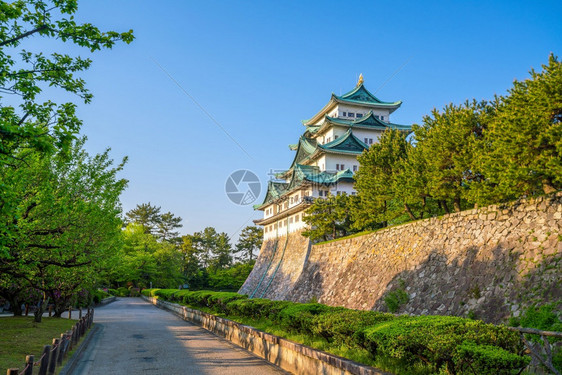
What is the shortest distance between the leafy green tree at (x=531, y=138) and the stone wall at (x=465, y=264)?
96 centimetres

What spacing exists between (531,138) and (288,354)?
33.7 feet

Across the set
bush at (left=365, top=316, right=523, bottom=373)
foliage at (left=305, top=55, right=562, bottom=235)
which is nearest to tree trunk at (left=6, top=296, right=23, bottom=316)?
bush at (left=365, top=316, right=523, bottom=373)

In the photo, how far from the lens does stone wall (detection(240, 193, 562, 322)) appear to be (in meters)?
12.5

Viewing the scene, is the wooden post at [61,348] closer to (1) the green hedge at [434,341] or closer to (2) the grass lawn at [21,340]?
(2) the grass lawn at [21,340]

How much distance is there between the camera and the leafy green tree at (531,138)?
1249 centimetres

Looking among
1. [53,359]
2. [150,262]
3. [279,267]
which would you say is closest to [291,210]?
[279,267]

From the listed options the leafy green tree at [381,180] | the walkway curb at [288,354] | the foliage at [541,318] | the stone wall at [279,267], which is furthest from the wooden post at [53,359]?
the stone wall at [279,267]

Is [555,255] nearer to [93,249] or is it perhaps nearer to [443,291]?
[443,291]

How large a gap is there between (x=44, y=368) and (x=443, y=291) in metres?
13.8

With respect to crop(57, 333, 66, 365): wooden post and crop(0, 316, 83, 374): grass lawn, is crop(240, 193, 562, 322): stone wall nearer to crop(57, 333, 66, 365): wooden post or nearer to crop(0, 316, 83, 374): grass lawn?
crop(57, 333, 66, 365): wooden post

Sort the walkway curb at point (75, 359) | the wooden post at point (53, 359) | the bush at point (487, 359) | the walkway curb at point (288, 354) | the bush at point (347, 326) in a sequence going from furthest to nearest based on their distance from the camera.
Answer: the walkway curb at point (75, 359) → the wooden post at point (53, 359) → the bush at point (347, 326) → the walkway curb at point (288, 354) → the bush at point (487, 359)

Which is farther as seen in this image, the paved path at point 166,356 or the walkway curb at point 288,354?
the paved path at point 166,356

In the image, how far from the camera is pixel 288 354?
32.4 feet

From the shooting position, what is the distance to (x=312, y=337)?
1060 cm
